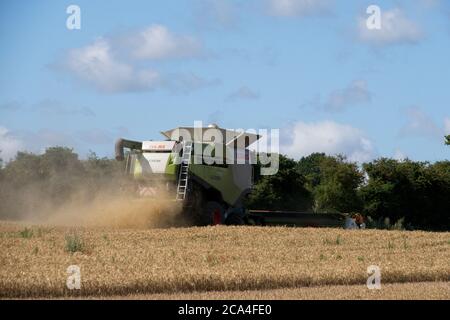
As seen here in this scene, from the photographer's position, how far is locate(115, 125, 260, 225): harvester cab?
2477cm

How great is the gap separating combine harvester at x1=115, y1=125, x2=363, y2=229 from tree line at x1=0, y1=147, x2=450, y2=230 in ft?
33.1

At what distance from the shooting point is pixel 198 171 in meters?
25.2

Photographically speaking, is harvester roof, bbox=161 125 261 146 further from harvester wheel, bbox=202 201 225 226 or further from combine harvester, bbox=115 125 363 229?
harvester wheel, bbox=202 201 225 226

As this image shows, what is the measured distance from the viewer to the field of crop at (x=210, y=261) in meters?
14.4

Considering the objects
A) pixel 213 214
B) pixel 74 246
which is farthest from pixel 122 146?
pixel 74 246

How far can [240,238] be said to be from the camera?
74.4 ft

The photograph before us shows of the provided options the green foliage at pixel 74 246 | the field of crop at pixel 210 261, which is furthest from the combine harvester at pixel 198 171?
the green foliage at pixel 74 246

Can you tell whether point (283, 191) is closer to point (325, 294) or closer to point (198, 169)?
point (198, 169)

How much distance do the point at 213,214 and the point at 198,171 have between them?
5.67 ft

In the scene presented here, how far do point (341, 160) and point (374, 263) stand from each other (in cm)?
2800

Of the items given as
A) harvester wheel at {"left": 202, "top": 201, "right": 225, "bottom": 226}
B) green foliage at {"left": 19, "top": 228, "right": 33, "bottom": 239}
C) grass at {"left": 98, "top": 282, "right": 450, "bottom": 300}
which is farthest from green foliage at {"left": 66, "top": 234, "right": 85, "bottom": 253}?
harvester wheel at {"left": 202, "top": 201, "right": 225, "bottom": 226}
